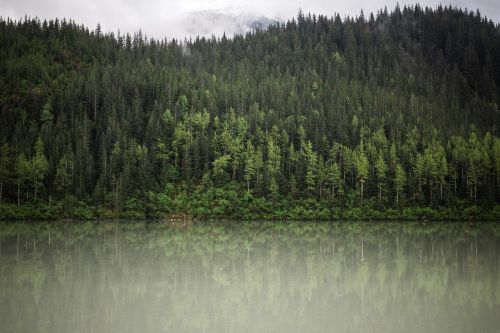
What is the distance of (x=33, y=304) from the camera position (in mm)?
18984

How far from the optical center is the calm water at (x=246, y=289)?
17.0 meters

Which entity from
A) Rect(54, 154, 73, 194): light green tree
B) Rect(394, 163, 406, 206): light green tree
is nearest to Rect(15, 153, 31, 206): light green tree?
Rect(54, 154, 73, 194): light green tree

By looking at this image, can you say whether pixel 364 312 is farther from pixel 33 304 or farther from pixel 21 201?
pixel 21 201

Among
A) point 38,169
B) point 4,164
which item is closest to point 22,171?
point 38,169

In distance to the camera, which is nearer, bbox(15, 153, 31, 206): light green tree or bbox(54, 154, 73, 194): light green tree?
bbox(15, 153, 31, 206): light green tree

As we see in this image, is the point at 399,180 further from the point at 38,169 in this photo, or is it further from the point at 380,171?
the point at 38,169

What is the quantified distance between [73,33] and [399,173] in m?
130

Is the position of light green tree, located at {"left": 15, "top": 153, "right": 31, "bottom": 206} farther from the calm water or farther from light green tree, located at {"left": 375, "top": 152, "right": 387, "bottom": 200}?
light green tree, located at {"left": 375, "top": 152, "right": 387, "bottom": 200}

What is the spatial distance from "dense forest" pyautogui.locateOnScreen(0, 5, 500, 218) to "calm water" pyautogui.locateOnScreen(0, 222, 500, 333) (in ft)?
162

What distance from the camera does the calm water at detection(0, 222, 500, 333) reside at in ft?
55.7

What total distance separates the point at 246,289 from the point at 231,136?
8040cm

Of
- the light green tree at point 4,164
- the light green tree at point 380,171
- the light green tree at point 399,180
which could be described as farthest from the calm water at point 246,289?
the light green tree at point 380,171

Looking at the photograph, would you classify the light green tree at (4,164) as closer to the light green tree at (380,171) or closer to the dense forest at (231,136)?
the dense forest at (231,136)

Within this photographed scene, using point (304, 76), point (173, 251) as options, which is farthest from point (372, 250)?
point (304, 76)
